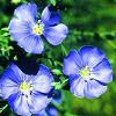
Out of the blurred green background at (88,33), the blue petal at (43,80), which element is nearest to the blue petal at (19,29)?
the blue petal at (43,80)

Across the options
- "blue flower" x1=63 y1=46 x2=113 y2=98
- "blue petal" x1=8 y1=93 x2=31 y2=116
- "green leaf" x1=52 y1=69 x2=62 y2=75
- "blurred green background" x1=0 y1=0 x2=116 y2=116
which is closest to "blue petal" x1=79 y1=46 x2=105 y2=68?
"blue flower" x1=63 y1=46 x2=113 y2=98

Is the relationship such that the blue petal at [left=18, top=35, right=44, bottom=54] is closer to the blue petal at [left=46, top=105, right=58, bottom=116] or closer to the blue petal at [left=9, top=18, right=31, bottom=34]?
the blue petal at [left=9, top=18, right=31, bottom=34]

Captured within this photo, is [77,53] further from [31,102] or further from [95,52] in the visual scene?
[31,102]

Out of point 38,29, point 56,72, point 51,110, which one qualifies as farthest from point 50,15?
point 51,110

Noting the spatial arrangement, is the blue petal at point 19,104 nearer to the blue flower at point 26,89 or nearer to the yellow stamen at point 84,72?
the blue flower at point 26,89

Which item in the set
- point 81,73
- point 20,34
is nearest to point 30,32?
point 20,34
